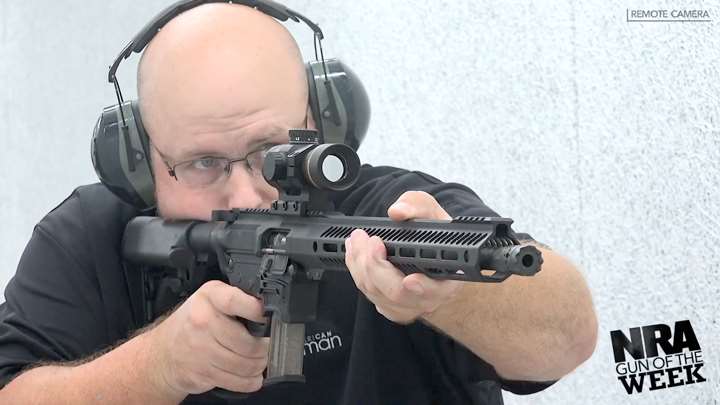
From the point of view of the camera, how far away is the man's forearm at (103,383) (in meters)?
1.08

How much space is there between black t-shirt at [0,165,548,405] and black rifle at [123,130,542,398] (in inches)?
6.7

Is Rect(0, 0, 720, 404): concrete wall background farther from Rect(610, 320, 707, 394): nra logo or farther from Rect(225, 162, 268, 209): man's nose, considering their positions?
Rect(225, 162, 268, 209): man's nose

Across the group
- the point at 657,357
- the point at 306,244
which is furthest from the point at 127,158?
the point at 657,357

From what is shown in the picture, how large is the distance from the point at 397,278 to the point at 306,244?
6.2 inches

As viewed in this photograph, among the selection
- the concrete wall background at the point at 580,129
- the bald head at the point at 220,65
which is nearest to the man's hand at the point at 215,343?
the bald head at the point at 220,65

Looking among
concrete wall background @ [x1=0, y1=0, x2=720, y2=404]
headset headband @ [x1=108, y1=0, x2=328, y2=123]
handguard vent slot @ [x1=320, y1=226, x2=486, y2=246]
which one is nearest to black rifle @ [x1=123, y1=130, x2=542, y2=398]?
handguard vent slot @ [x1=320, y1=226, x2=486, y2=246]

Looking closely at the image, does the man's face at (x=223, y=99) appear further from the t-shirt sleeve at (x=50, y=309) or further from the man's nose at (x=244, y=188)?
the t-shirt sleeve at (x=50, y=309)

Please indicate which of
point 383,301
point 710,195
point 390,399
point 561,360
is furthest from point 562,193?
point 383,301

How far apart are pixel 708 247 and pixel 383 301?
2.89 feet

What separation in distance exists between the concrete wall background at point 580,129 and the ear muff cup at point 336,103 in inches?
20.2

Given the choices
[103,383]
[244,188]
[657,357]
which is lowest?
[657,357]

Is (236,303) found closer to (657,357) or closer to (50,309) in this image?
(50,309)

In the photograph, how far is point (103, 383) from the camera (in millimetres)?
1104

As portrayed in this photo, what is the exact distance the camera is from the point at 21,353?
1174mm
